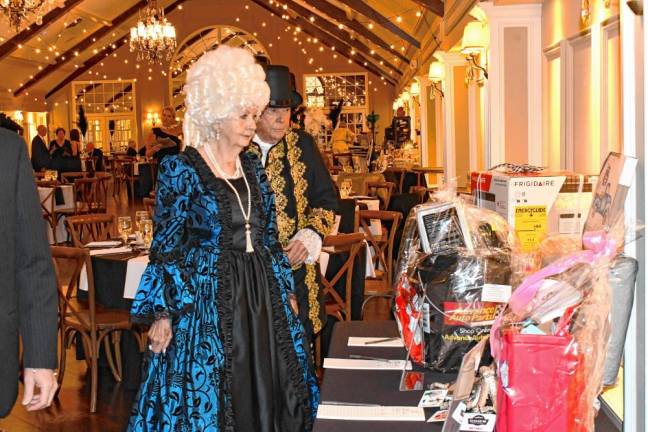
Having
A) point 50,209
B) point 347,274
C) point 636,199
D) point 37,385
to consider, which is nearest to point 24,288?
point 37,385

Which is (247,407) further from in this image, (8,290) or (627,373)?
(627,373)

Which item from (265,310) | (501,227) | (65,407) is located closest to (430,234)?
(501,227)

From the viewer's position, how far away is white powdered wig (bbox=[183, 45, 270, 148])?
2701 millimetres

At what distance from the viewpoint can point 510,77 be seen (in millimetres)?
6664

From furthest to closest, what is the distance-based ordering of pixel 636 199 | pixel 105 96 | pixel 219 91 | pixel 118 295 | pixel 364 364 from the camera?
1. pixel 105 96
2. pixel 118 295
3. pixel 219 91
4. pixel 364 364
5. pixel 636 199

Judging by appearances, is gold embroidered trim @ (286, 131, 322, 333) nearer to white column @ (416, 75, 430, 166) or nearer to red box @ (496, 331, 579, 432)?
red box @ (496, 331, 579, 432)

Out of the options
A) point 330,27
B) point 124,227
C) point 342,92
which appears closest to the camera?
point 124,227

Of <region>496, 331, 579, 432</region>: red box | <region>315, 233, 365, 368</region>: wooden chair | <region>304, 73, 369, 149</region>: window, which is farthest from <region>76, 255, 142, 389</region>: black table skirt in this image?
<region>304, 73, 369, 149</region>: window

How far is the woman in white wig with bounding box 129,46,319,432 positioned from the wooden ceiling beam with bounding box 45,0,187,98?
2265cm

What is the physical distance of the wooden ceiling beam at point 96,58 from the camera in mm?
24656

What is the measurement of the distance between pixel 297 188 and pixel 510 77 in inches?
147

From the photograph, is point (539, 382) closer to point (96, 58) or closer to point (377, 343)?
point (377, 343)

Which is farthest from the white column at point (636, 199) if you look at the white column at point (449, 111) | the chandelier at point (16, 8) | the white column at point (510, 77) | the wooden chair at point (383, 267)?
the chandelier at point (16, 8)

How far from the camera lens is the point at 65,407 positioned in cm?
468
